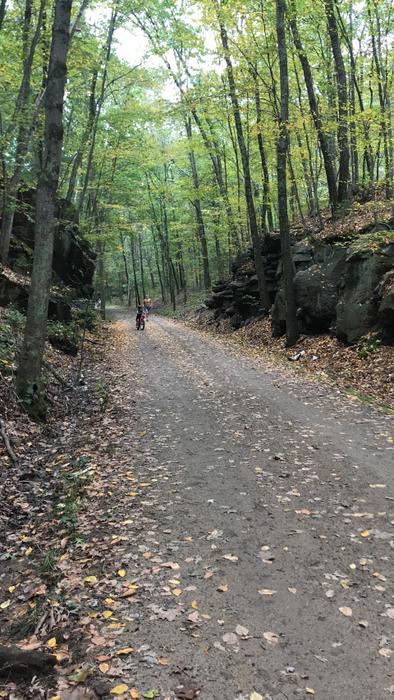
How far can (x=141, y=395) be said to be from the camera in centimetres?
1111

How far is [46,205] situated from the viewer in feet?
27.6

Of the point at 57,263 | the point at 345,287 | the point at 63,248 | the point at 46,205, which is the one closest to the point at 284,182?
the point at 345,287

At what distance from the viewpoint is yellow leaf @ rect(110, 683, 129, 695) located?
2.96 meters

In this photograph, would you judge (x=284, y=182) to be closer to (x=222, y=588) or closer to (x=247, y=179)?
(x=247, y=179)

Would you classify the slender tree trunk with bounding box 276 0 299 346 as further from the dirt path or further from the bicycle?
the bicycle

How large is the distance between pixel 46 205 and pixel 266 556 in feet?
22.9

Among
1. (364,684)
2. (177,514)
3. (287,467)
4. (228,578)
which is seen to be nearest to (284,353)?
(287,467)

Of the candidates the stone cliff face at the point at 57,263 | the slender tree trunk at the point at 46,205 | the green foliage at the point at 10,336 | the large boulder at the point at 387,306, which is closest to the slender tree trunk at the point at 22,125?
the stone cliff face at the point at 57,263

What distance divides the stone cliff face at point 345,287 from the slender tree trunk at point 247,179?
2.42 ft

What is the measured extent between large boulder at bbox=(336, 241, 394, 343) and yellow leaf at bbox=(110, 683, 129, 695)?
10636 mm

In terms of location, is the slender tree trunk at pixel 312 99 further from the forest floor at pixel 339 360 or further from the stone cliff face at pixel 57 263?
the stone cliff face at pixel 57 263

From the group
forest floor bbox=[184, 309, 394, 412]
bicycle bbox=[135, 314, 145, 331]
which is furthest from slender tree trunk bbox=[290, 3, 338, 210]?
bicycle bbox=[135, 314, 145, 331]

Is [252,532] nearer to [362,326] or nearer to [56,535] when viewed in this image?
[56,535]

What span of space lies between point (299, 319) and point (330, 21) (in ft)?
34.1
